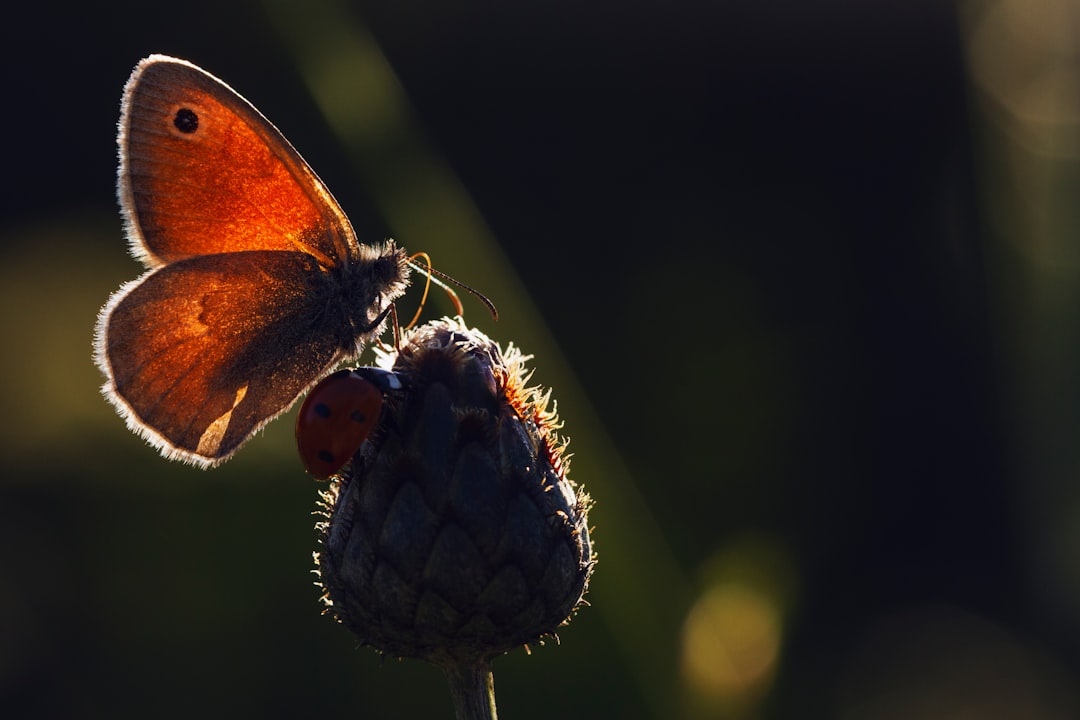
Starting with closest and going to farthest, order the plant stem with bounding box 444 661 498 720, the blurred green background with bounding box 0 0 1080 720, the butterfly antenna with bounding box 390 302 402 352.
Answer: the plant stem with bounding box 444 661 498 720
the butterfly antenna with bounding box 390 302 402 352
the blurred green background with bounding box 0 0 1080 720

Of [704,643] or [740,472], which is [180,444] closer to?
[704,643]

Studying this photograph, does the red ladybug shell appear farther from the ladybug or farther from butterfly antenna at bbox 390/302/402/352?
butterfly antenna at bbox 390/302/402/352

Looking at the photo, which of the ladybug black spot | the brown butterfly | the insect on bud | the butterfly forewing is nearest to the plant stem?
the insect on bud

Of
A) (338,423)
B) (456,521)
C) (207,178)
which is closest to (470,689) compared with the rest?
(456,521)

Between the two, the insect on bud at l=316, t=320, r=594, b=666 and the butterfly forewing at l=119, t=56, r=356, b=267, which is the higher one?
the butterfly forewing at l=119, t=56, r=356, b=267

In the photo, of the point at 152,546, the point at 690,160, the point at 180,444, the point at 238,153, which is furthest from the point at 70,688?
the point at 690,160

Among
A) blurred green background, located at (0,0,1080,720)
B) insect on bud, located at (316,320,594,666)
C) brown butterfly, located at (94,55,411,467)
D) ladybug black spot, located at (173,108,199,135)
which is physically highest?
ladybug black spot, located at (173,108,199,135)
